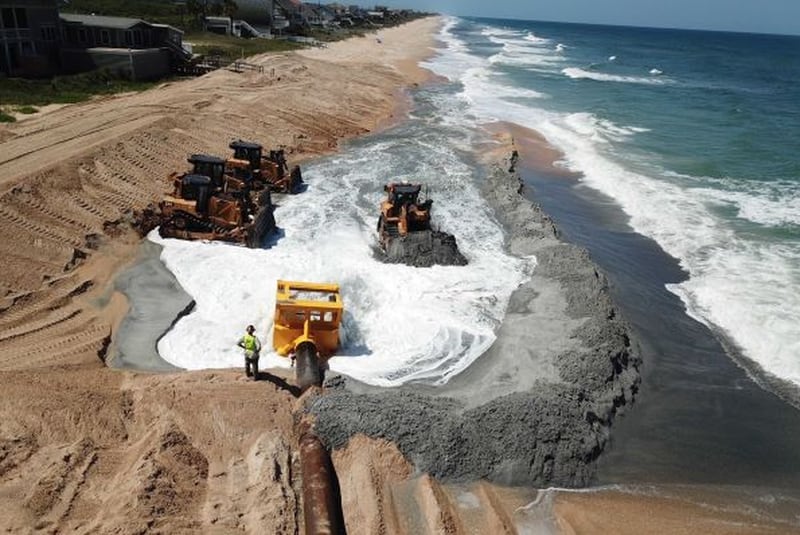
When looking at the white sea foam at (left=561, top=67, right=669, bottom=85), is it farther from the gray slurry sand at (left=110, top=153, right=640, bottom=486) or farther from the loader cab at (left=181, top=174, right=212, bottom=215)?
the loader cab at (left=181, top=174, right=212, bottom=215)

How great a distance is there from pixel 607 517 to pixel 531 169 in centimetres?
2551

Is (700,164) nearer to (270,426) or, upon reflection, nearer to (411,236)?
(411,236)

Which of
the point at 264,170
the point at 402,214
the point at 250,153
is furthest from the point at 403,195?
the point at 250,153

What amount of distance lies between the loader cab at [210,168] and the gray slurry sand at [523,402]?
11544 millimetres

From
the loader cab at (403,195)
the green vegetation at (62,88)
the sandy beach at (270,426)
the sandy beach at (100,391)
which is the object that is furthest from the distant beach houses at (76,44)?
the loader cab at (403,195)

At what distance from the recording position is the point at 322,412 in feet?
38.5

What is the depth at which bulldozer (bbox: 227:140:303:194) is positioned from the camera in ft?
82.7

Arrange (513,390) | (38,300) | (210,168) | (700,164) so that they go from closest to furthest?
1. (513,390)
2. (38,300)
3. (210,168)
4. (700,164)

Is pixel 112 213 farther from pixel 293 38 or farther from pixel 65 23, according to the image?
pixel 293 38

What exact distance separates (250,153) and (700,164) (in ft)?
86.3

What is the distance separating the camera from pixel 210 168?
864 inches

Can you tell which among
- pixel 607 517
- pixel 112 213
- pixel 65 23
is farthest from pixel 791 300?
pixel 65 23

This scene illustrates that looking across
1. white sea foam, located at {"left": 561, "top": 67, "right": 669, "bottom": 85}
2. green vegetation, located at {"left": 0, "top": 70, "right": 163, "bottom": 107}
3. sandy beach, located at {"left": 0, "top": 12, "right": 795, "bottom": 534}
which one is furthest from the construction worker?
white sea foam, located at {"left": 561, "top": 67, "right": 669, "bottom": 85}

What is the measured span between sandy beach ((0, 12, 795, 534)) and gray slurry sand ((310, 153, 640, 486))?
0.13ft
